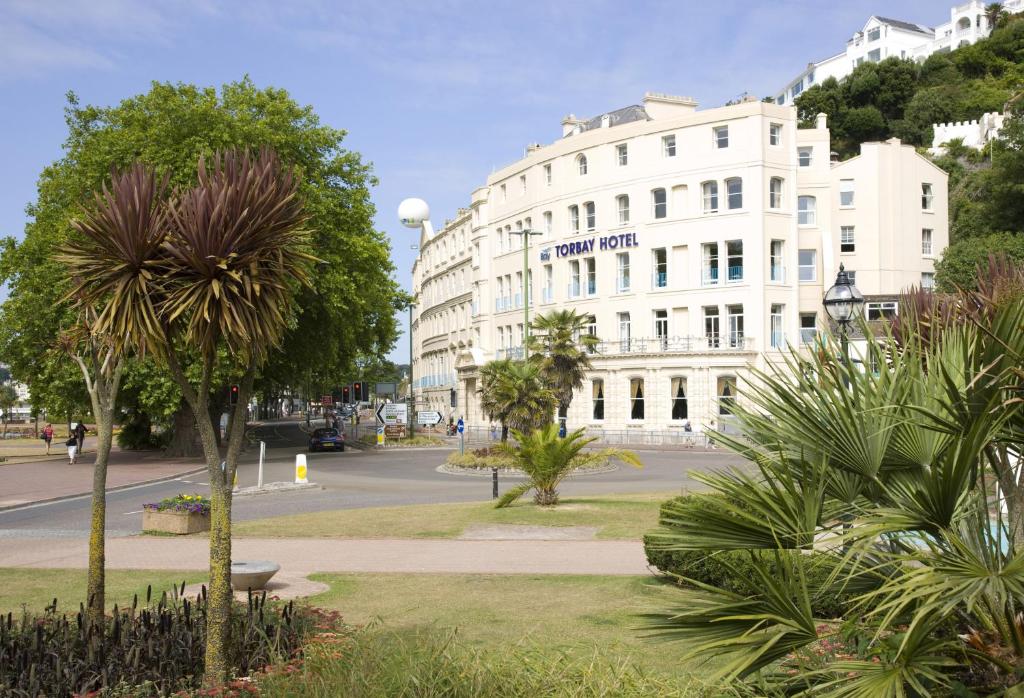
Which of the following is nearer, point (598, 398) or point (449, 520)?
point (449, 520)

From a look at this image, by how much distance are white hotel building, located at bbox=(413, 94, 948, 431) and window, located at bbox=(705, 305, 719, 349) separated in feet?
0.25

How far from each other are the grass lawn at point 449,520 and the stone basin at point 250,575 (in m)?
5.78

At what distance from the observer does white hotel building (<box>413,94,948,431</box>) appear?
5225 cm

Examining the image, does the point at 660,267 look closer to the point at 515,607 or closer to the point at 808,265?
the point at 808,265

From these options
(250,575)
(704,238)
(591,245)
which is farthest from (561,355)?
(250,575)

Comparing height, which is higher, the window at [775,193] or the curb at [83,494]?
the window at [775,193]

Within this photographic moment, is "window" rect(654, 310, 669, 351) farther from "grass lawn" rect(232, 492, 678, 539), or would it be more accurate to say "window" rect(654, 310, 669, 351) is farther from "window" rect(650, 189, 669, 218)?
"grass lawn" rect(232, 492, 678, 539)

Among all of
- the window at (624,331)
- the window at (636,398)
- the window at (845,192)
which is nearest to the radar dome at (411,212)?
the window at (624,331)

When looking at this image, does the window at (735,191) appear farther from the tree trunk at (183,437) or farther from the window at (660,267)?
the tree trunk at (183,437)

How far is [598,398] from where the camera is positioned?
57.1m

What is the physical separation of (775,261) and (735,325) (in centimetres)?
427

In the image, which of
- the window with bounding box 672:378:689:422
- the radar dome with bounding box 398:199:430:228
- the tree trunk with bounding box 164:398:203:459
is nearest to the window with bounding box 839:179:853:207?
the window with bounding box 672:378:689:422

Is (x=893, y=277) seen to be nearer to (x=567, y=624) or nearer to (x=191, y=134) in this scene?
(x=191, y=134)

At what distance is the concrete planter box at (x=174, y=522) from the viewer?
17766 millimetres
